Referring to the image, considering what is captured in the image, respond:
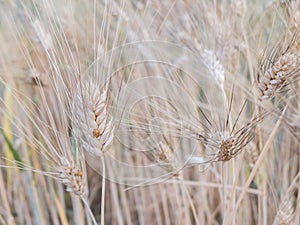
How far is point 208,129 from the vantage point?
54 centimetres

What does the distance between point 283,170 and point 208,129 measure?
0.34 metres

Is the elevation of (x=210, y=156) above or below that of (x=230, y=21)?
below

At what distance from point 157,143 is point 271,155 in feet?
0.95

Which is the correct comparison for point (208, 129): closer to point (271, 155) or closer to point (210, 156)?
point (210, 156)

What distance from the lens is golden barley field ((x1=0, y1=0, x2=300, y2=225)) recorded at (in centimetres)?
52

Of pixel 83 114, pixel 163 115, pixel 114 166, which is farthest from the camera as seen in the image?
pixel 114 166

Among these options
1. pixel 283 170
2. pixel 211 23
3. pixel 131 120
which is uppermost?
pixel 211 23

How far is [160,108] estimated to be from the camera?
0.63 meters

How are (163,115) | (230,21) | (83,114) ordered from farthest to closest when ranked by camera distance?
1. (230,21)
2. (163,115)
3. (83,114)

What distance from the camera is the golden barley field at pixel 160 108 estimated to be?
519 millimetres

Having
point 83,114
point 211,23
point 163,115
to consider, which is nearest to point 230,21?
point 211,23

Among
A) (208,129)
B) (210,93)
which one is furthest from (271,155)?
(208,129)

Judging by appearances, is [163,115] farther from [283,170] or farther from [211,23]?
[283,170]

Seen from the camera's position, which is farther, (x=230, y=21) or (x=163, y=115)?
(x=230, y=21)
